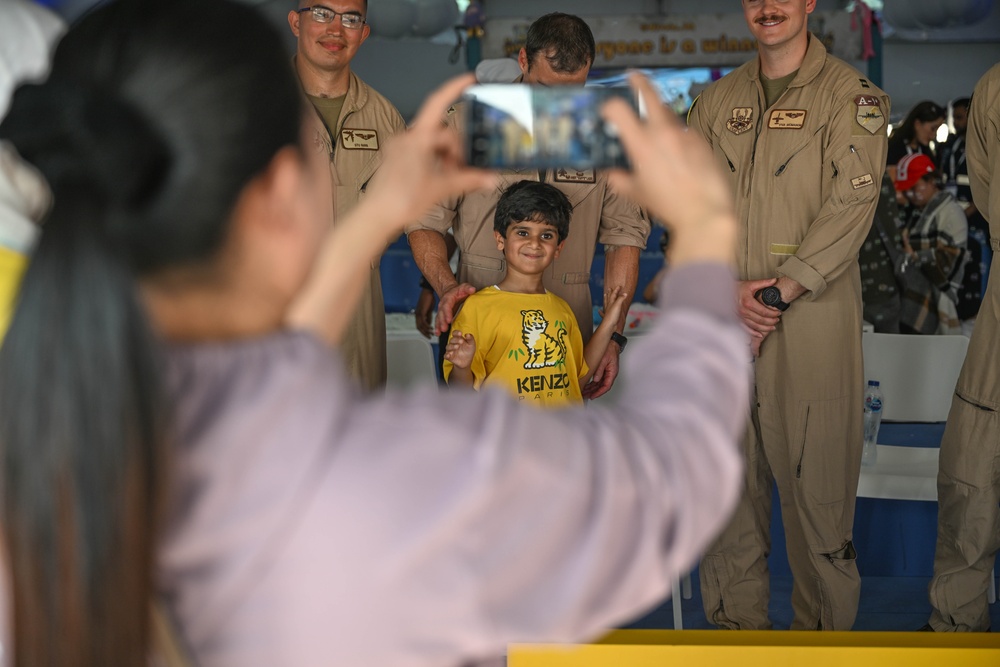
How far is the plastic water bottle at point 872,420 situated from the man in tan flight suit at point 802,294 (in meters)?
1.01

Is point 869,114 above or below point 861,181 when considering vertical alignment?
above

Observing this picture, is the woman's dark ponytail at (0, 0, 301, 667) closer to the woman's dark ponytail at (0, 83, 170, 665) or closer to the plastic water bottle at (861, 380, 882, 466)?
the woman's dark ponytail at (0, 83, 170, 665)

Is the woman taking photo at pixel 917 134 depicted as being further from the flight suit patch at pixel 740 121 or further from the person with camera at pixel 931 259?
the flight suit patch at pixel 740 121

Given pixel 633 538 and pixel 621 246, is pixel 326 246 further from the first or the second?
pixel 621 246

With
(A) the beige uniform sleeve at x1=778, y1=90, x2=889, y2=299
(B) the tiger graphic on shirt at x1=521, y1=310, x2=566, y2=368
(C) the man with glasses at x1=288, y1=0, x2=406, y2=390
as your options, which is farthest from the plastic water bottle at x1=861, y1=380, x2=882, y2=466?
(C) the man with glasses at x1=288, y1=0, x2=406, y2=390

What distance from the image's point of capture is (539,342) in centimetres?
279

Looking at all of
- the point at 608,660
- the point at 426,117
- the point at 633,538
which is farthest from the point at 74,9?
the point at 633,538

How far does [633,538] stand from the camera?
Answer: 63 cm

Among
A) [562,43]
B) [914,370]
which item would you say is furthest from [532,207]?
[914,370]

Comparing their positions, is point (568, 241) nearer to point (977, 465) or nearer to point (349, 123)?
point (349, 123)

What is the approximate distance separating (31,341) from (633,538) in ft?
1.25

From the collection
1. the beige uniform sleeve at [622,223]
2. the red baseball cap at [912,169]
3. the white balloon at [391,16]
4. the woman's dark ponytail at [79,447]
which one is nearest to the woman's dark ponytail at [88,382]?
the woman's dark ponytail at [79,447]

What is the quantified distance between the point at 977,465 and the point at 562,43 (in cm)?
173

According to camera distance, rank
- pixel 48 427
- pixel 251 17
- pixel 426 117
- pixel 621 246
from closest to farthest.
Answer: pixel 48 427 → pixel 251 17 → pixel 426 117 → pixel 621 246
